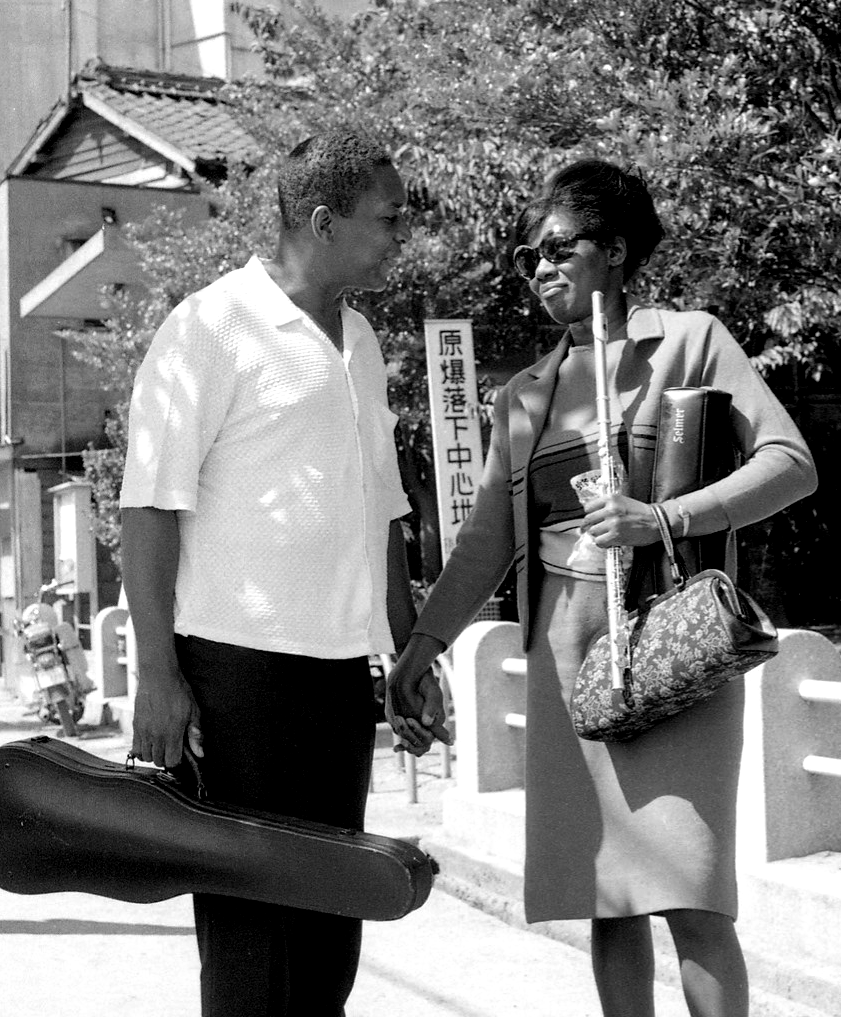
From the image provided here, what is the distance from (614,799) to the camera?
2703 mm

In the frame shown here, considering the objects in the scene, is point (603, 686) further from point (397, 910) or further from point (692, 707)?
point (397, 910)

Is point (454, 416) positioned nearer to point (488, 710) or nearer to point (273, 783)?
point (488, 710)

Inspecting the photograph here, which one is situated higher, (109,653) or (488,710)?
(488,710)

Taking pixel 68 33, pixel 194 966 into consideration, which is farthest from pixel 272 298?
pixel 68 33

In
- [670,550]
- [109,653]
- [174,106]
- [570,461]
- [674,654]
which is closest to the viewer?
[674,654]

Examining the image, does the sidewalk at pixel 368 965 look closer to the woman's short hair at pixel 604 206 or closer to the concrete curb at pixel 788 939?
the concrete curb at pixel 788 939

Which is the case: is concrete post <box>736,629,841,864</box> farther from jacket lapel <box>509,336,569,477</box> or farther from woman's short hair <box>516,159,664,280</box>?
woman's short hair <box>516,159,664,280</box>

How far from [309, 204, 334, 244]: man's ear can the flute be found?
1.73ft

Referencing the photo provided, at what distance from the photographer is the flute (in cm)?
255

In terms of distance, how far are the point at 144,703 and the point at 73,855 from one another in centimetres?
28

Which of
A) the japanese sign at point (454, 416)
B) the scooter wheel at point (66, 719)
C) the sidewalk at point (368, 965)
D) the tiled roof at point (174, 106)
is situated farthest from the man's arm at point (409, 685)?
the tiled roof at point (174, 106)

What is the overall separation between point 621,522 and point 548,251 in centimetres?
64

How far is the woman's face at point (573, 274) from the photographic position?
2.83 meters

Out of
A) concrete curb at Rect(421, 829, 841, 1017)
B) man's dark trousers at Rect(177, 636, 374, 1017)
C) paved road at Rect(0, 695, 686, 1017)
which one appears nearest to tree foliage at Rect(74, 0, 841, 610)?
concrete curb at Rect(421, 829, 841, 1017)
